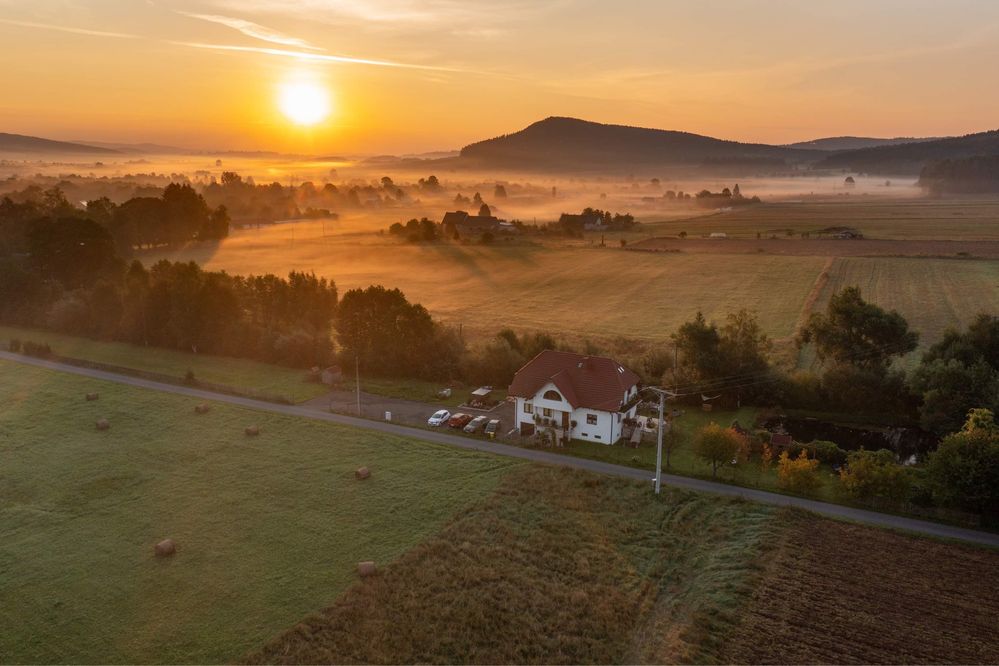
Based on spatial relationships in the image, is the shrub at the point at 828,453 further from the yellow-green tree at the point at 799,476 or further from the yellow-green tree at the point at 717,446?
the yellow-green tree at the point at 717,446

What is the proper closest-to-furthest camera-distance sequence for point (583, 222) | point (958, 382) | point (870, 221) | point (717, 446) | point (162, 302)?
point (717, 446) → point (958, 382) → point (162, 302) → point (870, 221) → point (583, 222)

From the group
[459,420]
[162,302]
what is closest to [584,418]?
[459,420]

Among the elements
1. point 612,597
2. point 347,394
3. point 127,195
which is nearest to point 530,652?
point 612,597

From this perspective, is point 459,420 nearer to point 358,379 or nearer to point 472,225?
point 358,379

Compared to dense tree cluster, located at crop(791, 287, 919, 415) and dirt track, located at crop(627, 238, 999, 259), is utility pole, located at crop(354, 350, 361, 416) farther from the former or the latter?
dirt track, located at crop(627, 238, 999, 259)

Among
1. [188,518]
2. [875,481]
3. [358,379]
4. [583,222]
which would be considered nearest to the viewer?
[188,518]

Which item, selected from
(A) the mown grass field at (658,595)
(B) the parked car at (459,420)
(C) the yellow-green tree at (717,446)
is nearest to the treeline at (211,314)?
(B) the parked car at (459,420)
